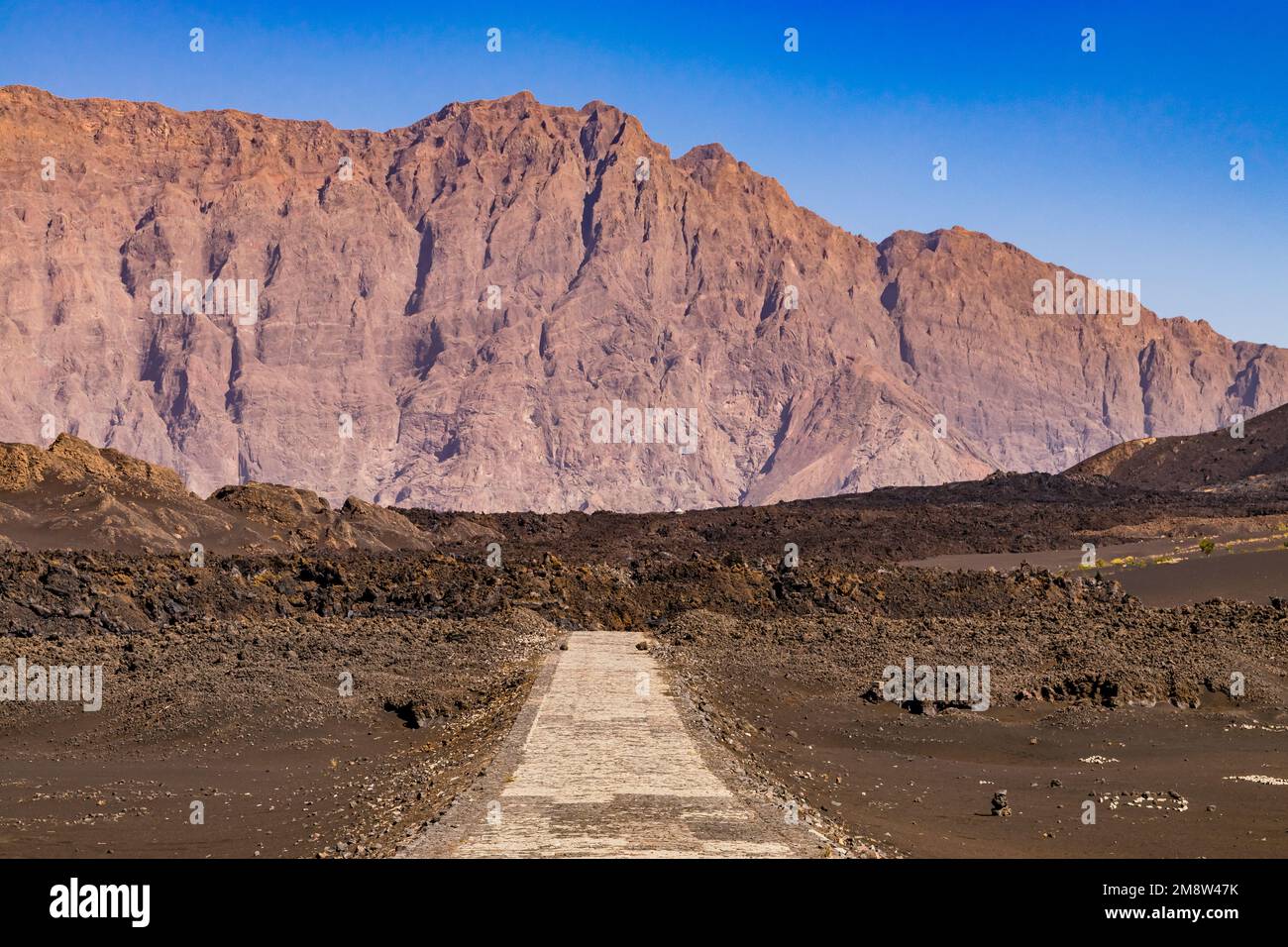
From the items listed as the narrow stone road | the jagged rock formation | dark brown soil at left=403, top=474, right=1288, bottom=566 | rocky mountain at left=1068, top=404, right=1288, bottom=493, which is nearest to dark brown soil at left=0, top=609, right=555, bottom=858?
the narrow stone road

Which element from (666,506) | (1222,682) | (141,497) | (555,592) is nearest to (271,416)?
(666,506)

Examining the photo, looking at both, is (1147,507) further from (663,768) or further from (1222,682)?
(663,768)

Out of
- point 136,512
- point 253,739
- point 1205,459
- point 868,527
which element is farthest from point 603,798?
point 1205,459

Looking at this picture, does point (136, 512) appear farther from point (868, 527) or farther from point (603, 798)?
point (868, 527)

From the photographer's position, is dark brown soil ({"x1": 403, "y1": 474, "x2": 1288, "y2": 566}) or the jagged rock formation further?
dark brown soil ({"x1": 403, "y1": 474, "x2": 1288, "y2": 566})

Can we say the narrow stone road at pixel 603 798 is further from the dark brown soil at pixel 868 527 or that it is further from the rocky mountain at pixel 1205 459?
the rocky mountain at pixel 1205 459

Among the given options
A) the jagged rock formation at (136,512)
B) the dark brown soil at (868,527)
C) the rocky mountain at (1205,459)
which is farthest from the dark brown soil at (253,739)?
the rocky mountain at (1205,459)

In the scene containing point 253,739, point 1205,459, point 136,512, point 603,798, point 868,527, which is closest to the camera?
point 603,798

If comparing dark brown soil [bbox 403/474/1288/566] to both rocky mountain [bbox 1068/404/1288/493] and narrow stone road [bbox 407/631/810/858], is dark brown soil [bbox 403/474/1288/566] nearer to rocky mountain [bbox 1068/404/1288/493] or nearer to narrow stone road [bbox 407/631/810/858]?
rocky mountain [bbox 1068/404/1288/493]

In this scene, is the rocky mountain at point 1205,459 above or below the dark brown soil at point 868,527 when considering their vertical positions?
above
